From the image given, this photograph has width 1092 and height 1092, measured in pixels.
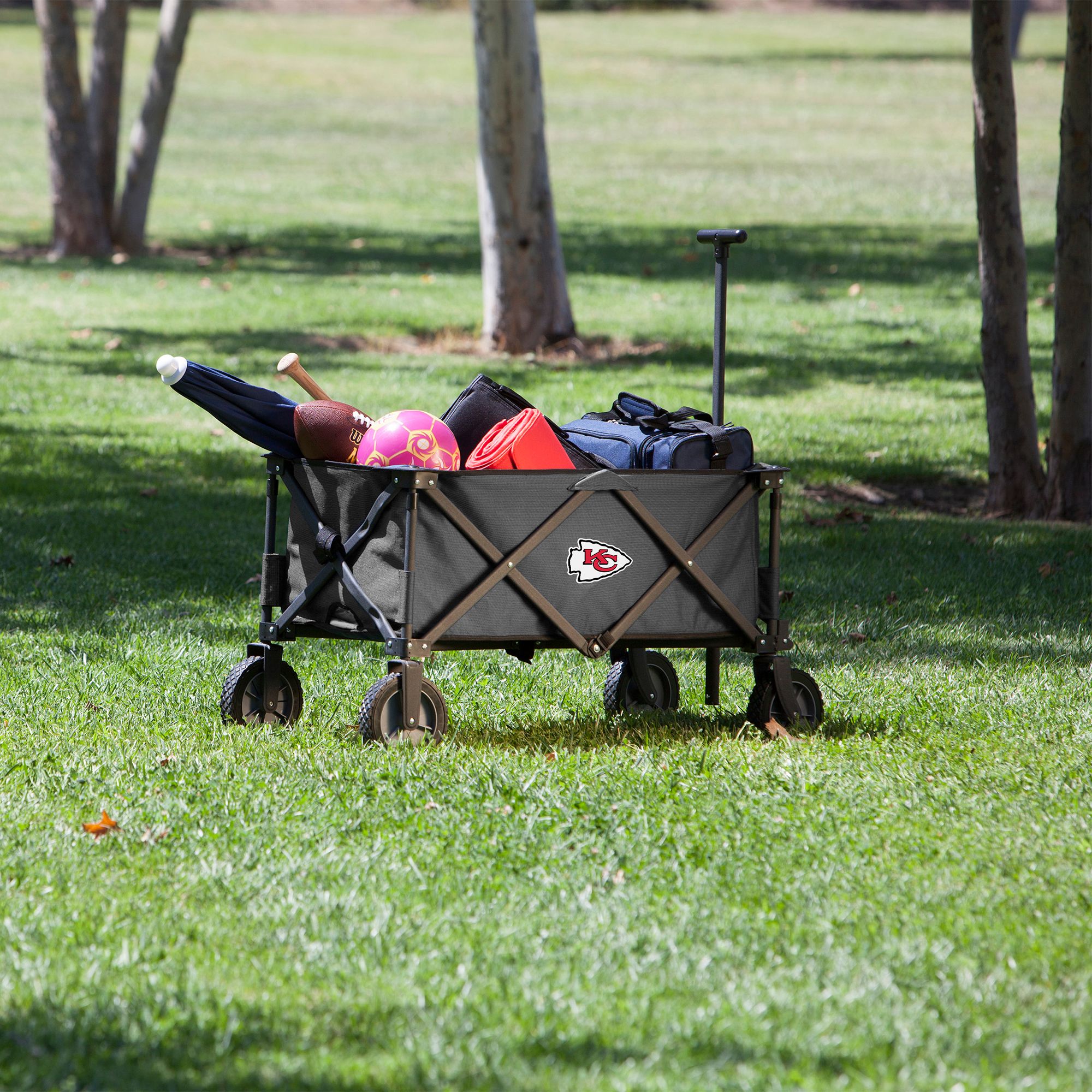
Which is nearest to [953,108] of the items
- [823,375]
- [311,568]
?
[823,375]

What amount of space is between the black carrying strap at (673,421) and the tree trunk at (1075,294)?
3543mm

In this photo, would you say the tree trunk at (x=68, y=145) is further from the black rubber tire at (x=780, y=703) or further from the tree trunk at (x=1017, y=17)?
the tree trunk at (x=1017, y=17)

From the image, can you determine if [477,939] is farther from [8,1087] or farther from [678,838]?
[8,1087]

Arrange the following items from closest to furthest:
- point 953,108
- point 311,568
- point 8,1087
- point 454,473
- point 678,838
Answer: point 8,1087
point 678,838
point 454,473
point 311,568
point 953,108

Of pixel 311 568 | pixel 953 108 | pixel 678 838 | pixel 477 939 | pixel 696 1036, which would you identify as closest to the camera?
pixel 696 1036

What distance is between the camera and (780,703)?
4.92m

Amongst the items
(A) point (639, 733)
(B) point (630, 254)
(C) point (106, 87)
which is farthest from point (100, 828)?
(C) point (106, 87)

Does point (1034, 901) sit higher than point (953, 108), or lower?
lower

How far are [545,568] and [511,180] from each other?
8253 millimetres

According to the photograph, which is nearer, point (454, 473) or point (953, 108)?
point (454, 473)

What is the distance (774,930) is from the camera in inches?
136

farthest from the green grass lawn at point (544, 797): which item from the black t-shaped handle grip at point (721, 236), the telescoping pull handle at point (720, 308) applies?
the black t-shaped handle grip at point (721, 236)

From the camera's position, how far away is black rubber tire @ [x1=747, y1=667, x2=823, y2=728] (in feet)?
16.1

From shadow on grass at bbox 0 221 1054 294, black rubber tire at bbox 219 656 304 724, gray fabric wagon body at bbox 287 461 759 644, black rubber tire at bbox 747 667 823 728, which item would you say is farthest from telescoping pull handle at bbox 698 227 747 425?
shadow on grass at bbox 0 221 1054 294
